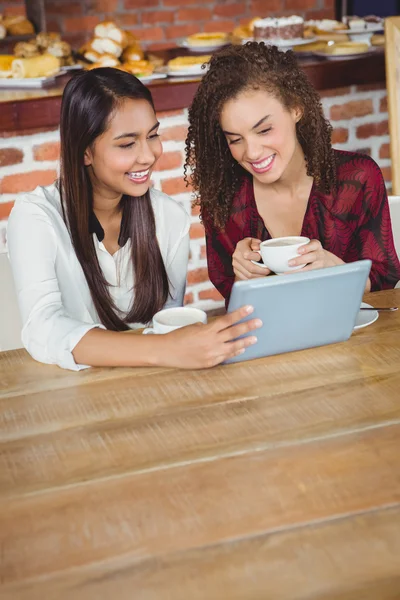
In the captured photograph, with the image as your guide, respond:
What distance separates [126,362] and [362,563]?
0.60 meters

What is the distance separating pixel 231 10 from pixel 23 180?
2.96 metres

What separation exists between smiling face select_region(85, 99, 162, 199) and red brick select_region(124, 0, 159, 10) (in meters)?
3.43

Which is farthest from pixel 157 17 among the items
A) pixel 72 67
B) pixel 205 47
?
pixel 72 67

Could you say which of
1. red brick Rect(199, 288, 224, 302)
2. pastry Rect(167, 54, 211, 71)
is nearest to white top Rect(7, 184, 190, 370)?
pastry Rect(167, 54, 211, 71)

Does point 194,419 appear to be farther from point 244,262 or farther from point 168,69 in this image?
point 168,69

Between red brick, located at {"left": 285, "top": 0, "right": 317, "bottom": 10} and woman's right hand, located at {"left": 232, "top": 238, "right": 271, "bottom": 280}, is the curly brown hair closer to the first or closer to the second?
woman's right hand, located at {"left": 232, "top": 238, "right": 271, "bottom": 280}

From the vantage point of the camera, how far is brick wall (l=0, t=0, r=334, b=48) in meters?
4.73

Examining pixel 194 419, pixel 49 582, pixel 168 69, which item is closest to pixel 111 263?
pixel 194 419

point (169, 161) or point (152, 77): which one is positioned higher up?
point (152, 77)

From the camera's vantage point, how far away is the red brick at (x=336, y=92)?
2.97 meters

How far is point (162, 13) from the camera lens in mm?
→ 4938

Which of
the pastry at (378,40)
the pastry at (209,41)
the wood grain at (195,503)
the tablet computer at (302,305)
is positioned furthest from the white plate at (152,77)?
the wood grain at (195,503)

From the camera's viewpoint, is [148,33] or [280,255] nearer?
[280,255]

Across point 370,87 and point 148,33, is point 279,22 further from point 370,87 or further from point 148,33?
point 148,33
